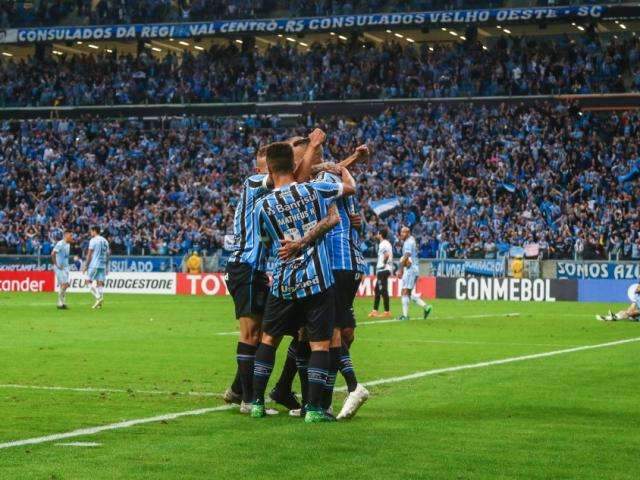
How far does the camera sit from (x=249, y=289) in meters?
12.5

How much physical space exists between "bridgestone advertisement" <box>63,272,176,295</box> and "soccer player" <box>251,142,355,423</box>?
1500 inches

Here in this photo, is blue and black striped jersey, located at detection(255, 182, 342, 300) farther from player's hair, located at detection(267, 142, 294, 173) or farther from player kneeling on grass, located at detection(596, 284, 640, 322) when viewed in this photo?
player kneeling on grass, located at detection(596, 284, 640, 322)

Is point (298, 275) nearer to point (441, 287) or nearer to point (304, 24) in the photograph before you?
point (441, 287)

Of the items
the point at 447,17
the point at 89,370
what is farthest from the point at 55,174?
the point at 89,370

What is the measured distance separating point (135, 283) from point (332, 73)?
60.6 ft

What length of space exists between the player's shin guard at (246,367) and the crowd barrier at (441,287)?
3208 centimetres

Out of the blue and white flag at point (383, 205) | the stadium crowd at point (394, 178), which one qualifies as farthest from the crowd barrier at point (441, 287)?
the blue and white flag at point (383, 205)

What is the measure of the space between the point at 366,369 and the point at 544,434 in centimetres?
673

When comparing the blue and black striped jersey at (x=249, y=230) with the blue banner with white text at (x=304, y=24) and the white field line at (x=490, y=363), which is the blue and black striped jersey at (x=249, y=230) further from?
the blue banner with white text at (x=304, y=24)

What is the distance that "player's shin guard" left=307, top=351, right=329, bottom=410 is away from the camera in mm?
11398

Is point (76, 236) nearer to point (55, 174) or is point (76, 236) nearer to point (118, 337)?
point (55, 174)

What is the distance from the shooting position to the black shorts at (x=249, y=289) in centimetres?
1248

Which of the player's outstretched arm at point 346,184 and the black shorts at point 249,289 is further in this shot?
the black shorts at point 249,289

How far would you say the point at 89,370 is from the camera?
17.1 meters
